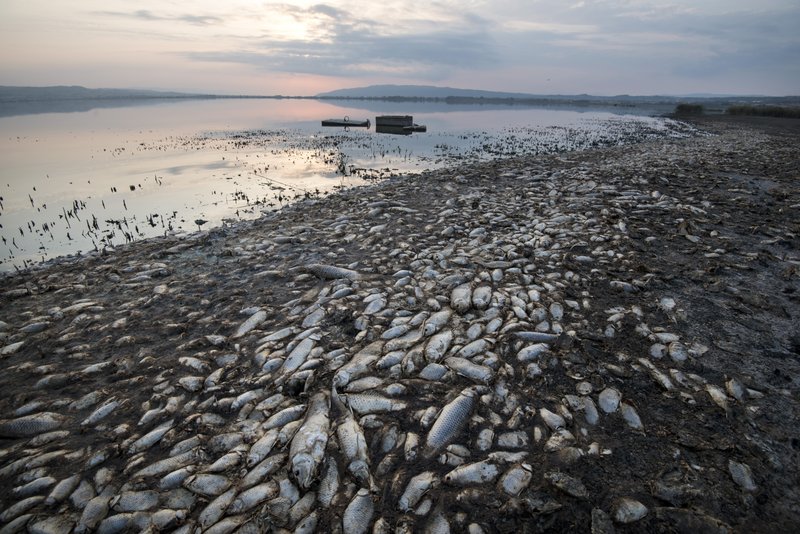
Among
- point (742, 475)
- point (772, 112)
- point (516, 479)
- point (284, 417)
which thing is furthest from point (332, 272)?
point (772, 112)

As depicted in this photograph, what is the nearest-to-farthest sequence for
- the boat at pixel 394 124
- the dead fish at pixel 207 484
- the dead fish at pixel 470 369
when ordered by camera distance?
the dead fish at pixel 207 484
the dead fish at pixel 470 369
the boat at pixel 394 124

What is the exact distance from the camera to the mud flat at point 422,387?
10.3ft

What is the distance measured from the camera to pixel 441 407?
402cm

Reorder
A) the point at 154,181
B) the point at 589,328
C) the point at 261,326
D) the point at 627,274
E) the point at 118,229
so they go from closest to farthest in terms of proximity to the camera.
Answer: the point at 589,328 < the point at 261,326 < the point at 627,274 < the point at 118,229 < the point at 154,181

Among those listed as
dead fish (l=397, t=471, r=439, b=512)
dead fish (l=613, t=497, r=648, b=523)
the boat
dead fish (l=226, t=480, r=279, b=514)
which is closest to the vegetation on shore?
the boat

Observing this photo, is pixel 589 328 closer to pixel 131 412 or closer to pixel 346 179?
pixel 131 412

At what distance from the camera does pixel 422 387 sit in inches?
169

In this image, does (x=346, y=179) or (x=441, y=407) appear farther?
(x=346, y=179)

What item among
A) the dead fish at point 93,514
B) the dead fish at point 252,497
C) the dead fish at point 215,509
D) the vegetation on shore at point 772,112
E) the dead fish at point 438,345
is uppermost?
the vegetation on shore at point 772,112

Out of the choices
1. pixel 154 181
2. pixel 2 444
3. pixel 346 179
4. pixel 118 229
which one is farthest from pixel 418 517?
pixel 154 181

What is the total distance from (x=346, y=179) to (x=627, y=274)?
1581 cm

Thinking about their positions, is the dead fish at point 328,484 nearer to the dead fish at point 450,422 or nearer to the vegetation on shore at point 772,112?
the dead fish at point 450,422

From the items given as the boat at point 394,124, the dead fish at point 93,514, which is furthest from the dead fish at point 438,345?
the boat at point 394,124

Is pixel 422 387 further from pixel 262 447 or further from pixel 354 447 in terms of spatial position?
pixel 262 447
